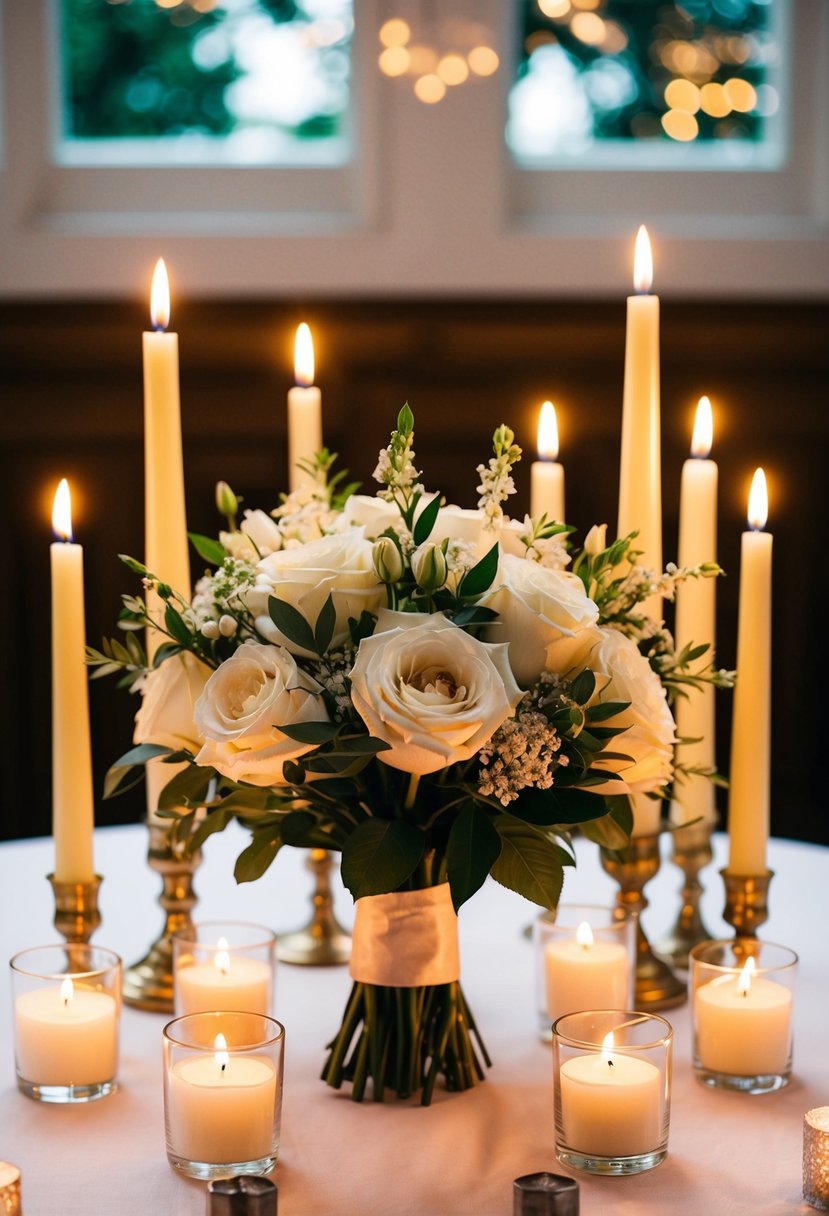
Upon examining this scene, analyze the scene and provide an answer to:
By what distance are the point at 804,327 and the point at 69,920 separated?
185 centimetres

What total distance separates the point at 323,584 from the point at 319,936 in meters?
0.44

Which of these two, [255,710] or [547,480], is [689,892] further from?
[255,710]

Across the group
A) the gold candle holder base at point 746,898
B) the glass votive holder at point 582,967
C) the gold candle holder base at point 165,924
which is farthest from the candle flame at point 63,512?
the gold candle holder base at point 746,898

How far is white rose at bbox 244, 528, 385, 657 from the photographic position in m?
0.85

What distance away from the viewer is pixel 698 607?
114 centimetres

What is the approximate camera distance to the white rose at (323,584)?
2.79 ft

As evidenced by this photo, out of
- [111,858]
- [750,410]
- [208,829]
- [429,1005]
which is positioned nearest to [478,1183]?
[429,1005]

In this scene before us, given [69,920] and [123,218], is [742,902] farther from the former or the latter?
[123,218]

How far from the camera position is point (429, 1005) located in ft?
3.07

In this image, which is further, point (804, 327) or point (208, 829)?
point (804, 327)

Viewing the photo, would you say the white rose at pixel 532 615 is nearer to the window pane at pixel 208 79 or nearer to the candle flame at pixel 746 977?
the candle flame at pixel 746 977

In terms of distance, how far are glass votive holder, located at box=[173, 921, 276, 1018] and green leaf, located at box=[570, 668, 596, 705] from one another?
324mm

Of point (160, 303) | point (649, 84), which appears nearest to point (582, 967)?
point (160, 303)

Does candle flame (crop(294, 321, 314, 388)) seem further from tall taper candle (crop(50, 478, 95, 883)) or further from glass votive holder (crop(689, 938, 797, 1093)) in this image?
glass votive holder (crop(689, 938, 797, 1093))
